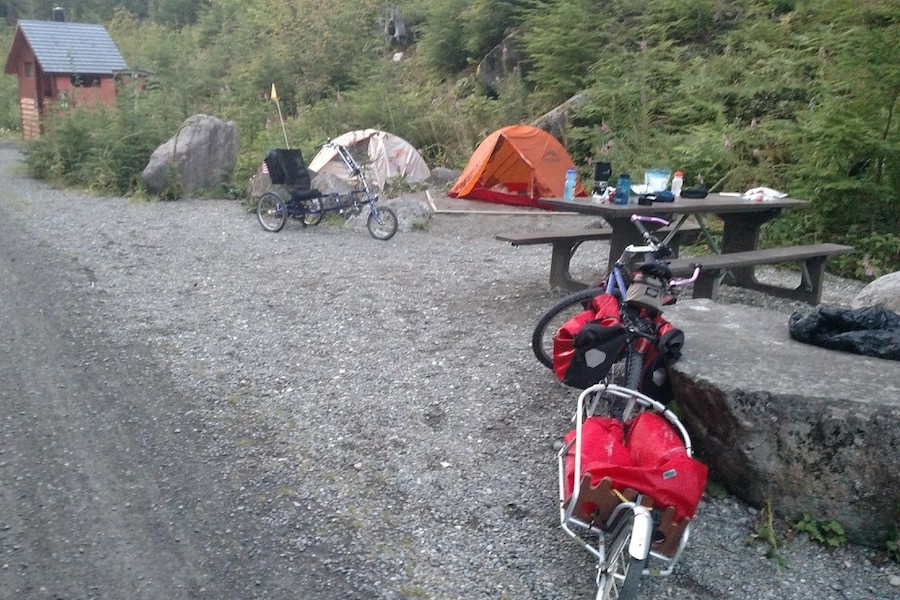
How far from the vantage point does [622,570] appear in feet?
10.7

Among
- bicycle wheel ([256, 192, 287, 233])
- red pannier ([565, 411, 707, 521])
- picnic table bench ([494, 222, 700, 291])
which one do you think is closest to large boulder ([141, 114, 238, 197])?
bicycle wheel ([256, 192, 287, 233])

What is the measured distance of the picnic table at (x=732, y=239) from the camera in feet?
22.3

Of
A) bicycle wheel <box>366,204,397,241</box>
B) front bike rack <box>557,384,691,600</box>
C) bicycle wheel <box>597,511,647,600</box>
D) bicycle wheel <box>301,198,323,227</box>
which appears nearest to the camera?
bicycle wheel <box>597,511,647,600</box>

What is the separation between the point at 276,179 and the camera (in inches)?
452

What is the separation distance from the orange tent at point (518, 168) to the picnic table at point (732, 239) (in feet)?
16.5

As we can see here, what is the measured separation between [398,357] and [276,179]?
6.23 m

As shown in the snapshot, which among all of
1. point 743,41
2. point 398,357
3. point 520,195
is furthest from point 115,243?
point 743,41

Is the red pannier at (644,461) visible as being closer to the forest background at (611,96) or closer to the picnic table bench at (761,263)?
the picnic table bench at (761,263)

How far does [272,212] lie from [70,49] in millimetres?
16031

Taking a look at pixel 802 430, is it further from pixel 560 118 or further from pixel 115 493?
pixel 560 118

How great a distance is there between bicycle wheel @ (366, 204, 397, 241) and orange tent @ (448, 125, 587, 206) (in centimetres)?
303

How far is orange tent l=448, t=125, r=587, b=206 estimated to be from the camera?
13.3m

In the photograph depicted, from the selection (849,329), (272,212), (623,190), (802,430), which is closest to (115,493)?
(802,430)

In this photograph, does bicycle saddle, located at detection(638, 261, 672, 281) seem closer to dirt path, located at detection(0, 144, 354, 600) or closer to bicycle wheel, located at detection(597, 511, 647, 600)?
bicycle wheel, located at detection(597, 511, 647, 600)
